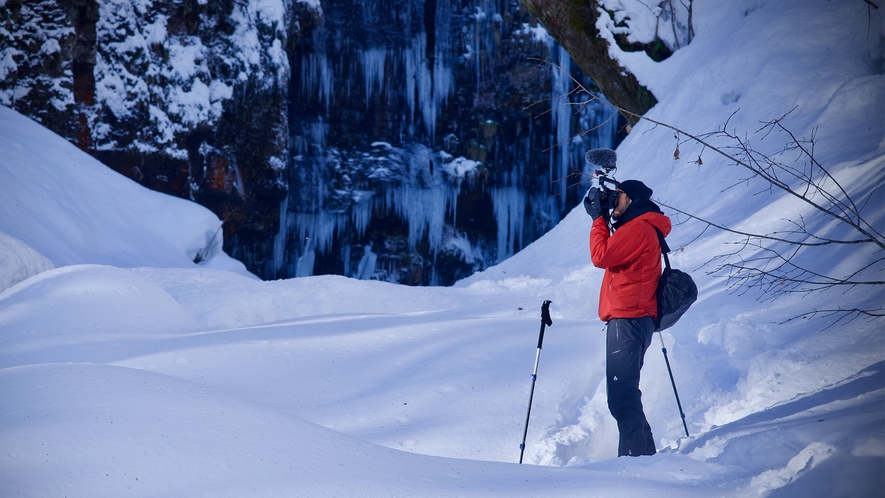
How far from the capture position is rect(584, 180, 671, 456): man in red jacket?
3260mm

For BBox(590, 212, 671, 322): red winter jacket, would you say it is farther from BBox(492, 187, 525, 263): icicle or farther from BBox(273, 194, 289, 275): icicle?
BBox(492, 187, 525, 263): icicle

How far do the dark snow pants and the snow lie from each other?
0.36 meters

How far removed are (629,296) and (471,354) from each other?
5.45 feet

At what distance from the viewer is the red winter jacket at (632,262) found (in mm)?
3338

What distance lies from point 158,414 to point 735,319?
12.5 feet

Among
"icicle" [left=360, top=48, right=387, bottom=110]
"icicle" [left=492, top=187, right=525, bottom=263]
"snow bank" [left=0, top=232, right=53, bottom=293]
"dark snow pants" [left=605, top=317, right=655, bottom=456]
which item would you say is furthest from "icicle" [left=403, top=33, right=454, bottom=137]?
"dark snow pants" [left=605, top=317, right=655, bottom=456]

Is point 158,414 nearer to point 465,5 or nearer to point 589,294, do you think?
point 589,294

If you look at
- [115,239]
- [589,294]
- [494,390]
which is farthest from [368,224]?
[494,390]

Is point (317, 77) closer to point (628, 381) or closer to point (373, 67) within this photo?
point (373, 67)

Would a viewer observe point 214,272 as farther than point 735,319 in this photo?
Yes

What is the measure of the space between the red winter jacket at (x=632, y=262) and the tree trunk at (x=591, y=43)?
282 inches

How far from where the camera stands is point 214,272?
852 centimetres

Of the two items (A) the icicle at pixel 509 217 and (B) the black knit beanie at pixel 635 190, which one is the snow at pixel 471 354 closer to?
(B) the black knit beanie at pixel 635 190

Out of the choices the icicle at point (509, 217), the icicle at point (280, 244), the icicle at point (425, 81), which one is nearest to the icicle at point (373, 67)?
the icicle at point (425, 81)
